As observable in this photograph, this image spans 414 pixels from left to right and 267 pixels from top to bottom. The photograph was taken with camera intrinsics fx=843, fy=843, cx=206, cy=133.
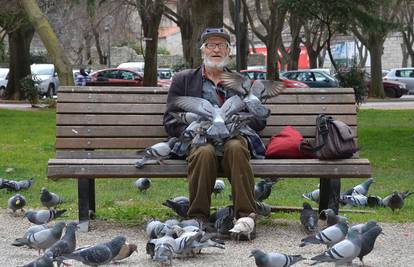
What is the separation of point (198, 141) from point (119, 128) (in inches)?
40.1

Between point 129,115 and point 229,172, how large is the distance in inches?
46.9

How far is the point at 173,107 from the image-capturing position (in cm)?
660

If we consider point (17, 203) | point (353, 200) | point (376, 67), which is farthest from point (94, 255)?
point (376, 67)

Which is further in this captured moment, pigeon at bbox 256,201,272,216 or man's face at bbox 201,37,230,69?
pigeon at bbox 256,201,272,216

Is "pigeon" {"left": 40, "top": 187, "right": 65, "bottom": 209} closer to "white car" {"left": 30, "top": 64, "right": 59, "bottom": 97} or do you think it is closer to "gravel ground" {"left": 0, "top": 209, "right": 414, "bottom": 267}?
"gravel ground" {"left": 0, "top": 209, "right": 414, "bottom": 267}

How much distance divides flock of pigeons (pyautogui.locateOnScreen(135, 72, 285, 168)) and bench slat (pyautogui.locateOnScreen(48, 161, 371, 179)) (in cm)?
8

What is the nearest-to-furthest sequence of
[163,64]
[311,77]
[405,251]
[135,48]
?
[405,251] < [311,77] < [163,64] < [135,48]

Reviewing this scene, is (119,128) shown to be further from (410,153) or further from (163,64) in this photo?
(163,64)

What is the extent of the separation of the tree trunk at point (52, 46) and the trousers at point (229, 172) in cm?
675

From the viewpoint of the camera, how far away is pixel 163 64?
6500cm

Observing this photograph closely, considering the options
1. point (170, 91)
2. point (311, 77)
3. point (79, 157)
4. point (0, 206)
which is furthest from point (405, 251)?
point (311, 77)

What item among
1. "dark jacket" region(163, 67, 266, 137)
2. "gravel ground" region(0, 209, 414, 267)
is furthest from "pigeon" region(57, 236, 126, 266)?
"dark jacket" region(163, 67, 266, 137)

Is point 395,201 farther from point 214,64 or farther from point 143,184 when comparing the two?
point 143,184

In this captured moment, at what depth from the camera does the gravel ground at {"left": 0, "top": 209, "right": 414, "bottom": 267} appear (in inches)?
220
